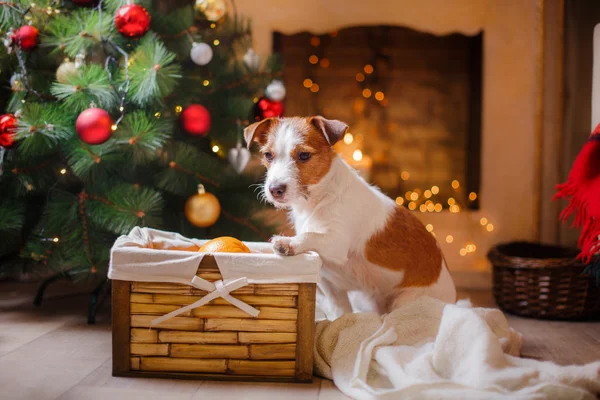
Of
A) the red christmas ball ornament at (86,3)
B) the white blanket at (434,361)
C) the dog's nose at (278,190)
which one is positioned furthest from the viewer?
the red christmas ball ornament at (86,3)

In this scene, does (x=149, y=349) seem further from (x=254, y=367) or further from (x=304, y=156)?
(x=304, y=156)

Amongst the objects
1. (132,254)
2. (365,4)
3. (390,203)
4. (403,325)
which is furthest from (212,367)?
(365,4)

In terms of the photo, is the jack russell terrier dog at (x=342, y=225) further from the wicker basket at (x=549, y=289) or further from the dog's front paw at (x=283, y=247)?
the wicker basket at (x=549, y=289)

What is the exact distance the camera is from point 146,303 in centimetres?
170

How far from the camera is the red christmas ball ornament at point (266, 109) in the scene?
2.65 m

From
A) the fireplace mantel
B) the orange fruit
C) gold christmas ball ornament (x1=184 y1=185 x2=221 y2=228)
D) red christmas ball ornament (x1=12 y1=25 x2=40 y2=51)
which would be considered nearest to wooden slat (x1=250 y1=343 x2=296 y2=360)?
the orange fruit

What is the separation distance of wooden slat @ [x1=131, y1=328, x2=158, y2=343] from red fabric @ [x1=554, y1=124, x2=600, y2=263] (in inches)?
61.6

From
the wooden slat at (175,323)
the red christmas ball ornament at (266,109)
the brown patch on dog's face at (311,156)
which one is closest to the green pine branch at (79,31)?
the red christmas ball ornament at (266,109)

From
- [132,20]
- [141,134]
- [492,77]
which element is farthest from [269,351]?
[492,77]

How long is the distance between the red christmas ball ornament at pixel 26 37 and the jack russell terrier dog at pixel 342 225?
40.0 inches

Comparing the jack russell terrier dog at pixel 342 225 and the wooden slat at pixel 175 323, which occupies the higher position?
the jack russell terrier dog at pixel 342 225

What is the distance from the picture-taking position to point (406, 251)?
2.08 m

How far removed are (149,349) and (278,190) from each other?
2.09 feet

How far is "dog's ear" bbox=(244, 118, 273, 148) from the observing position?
202 centimetres
